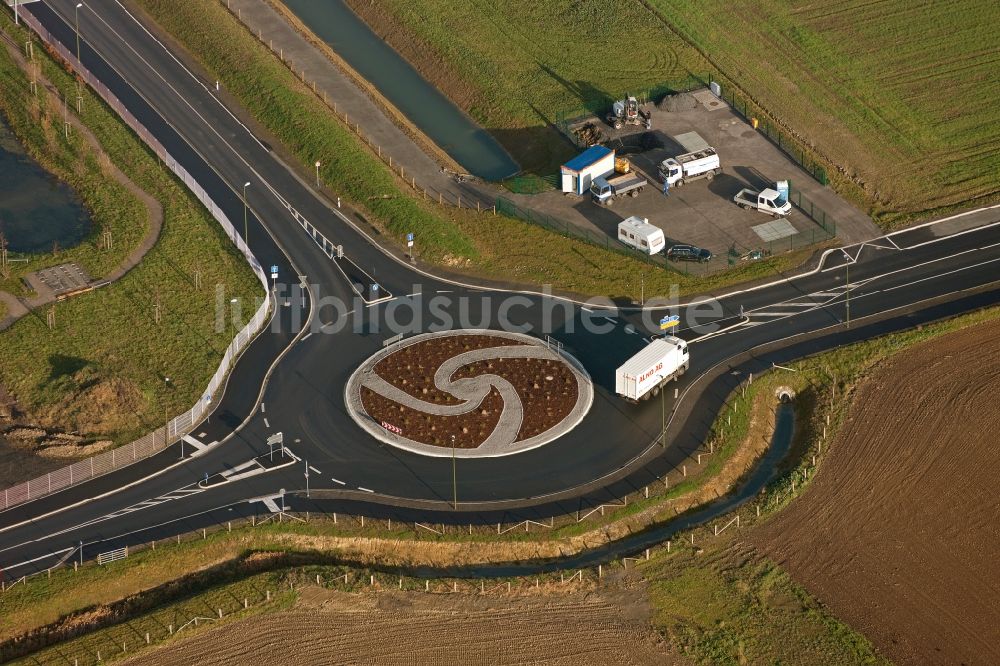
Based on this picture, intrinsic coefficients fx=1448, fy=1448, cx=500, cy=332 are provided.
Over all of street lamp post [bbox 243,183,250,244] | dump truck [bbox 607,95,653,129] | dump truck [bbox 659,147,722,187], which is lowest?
street lamp post [bbox 243,183,250,244]

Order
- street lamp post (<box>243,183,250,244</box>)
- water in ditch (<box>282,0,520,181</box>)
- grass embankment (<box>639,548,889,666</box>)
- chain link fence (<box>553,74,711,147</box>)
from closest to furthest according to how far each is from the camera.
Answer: grass embankment (<box>639,548,889,666</box>)
street lamp post (<box>243,183,250,244</box>)
chain link fence (<box>553,74,711,147</box>)
water in ditch (<box>282,0,520,181</box>)

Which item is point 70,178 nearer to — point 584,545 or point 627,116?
point 627,116

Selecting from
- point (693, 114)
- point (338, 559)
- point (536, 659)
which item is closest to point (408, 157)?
point (693, 114)

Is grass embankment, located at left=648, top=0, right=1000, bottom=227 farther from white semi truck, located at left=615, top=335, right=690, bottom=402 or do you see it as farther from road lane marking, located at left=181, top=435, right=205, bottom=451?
road lane marking, located at left=181, top=435, right=205, bottom=451

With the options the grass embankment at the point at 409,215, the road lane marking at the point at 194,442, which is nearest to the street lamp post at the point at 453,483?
the road lane marking at the point at 194,442

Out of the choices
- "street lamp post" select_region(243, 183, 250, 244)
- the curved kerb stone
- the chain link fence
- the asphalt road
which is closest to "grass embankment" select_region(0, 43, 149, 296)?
the asphalt road

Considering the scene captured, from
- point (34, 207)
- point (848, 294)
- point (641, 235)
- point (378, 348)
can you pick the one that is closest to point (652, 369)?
point (641, 235)
